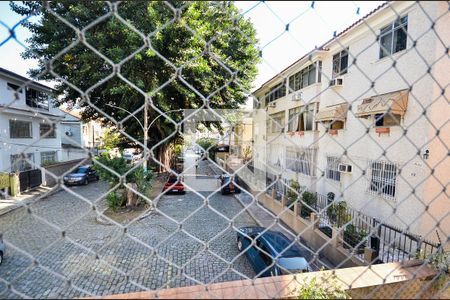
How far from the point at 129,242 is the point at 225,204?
5.18 meters

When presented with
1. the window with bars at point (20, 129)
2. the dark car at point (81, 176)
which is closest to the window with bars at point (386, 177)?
the dark car at point (81, 176)

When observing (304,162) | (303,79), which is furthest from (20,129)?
(303,79)

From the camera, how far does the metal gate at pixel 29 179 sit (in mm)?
12250

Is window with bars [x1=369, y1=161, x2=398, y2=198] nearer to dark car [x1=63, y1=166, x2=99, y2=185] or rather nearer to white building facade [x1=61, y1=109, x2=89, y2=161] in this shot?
white building facade [x1=61, y1=109, x2=89, y2=161]

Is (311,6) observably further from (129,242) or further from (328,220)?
(129,242)

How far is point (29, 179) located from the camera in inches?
504

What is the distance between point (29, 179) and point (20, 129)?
8.63 feet

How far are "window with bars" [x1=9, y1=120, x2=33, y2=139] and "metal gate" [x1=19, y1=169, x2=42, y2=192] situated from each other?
1.91m

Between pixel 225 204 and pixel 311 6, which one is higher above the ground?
pixel 311 6

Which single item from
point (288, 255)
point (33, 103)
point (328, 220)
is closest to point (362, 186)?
point (328, 220)

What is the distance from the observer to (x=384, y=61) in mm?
5883

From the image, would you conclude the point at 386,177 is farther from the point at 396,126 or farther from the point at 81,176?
the point at 81,176

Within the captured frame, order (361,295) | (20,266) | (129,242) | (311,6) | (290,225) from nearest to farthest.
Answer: (311,6), (361,295), (20,266), (129,242), (290,225)

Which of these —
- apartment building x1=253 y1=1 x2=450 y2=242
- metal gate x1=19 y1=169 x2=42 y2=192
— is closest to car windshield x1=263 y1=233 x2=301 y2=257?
apartment building x1=253 y1=1 x2=450 y2=242
